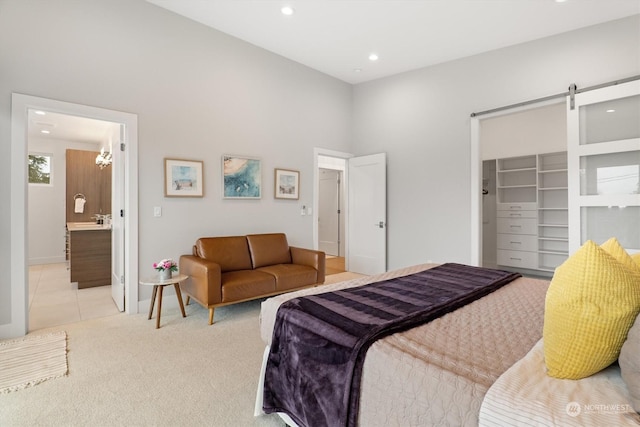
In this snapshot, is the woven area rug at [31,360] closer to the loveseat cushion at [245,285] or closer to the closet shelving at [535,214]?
the loveseat cushion at [245,285]

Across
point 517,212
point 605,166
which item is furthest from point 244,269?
point 517,212

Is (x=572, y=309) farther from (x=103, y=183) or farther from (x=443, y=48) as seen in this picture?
(x=103, y=183)

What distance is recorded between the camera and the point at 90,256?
459 cm

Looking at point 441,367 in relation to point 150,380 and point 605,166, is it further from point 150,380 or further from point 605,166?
point 605,166

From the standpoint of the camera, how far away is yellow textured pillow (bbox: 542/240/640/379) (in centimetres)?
90

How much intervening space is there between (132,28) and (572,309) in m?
4.27

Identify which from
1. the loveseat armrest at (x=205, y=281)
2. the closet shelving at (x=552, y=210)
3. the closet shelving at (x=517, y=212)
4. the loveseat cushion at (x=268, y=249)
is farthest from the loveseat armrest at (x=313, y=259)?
the closet shelving at (x=552, y=210)

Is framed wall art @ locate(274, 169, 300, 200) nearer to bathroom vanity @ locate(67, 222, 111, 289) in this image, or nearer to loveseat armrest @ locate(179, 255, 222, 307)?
loveseat armrest @ locate(179, 255, 222, 307)

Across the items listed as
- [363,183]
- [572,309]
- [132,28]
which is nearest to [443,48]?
[363,183]

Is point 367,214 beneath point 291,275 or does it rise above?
above

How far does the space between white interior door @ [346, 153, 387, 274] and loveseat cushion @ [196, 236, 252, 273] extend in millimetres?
2268

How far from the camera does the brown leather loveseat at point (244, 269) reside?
3145mm

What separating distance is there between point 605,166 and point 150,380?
4.62 meters

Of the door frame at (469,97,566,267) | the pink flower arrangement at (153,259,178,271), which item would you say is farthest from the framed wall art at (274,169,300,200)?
the door frame at (469,97,566,267)
